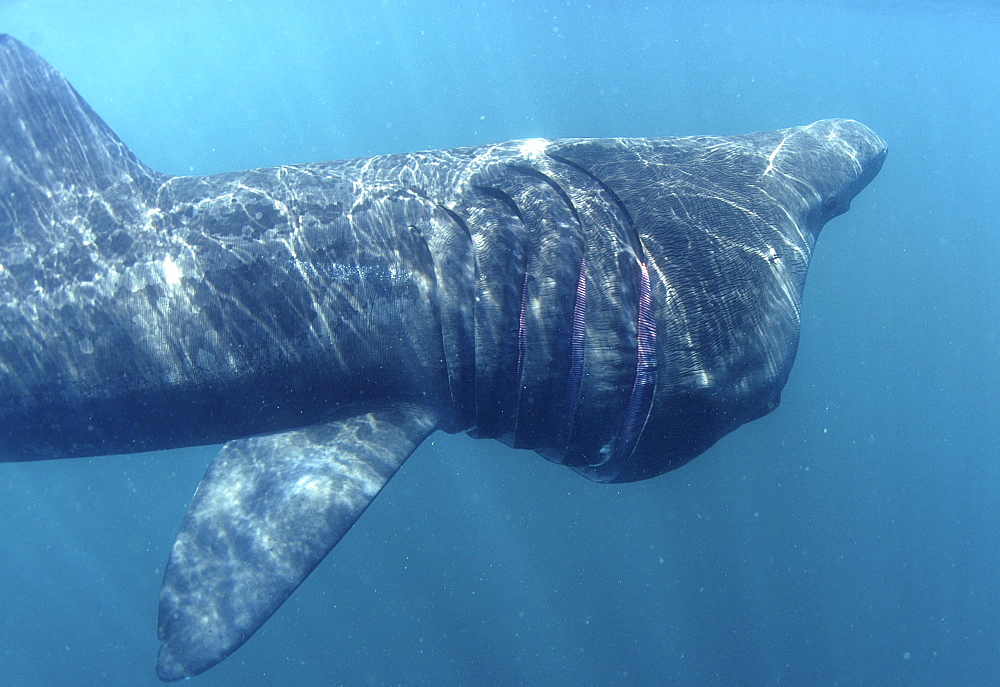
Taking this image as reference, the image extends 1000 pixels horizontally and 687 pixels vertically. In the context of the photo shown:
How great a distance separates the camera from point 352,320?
359cm

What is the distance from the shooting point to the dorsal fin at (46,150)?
387 cm

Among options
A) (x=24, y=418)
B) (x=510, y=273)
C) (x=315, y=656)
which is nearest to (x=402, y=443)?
(x=510, y=273)

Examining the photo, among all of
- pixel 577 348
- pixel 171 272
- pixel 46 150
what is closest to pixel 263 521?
pixel 171 272

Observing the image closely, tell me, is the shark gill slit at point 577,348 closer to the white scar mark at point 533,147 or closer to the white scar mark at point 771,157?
the white scar mark at point 533,147

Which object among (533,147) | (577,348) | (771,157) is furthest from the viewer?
(771,157)

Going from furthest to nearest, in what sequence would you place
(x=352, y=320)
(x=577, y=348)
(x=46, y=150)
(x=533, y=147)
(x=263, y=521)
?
(x=533, y=147), (x=46, y=150), (x=352, y=320), (x=577, y=348), (x=263, y=521)

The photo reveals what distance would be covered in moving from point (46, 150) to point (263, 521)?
3211 millimetres

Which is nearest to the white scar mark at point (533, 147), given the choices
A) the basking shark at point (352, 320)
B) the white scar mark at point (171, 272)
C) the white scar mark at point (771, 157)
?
the basking shark at point (352, 320)

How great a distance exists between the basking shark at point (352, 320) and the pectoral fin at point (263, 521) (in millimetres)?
19

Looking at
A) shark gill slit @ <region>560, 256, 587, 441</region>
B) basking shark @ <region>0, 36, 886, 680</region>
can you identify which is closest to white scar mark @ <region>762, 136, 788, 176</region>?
basking shark @ <region>0, 36, 886, 680</region>

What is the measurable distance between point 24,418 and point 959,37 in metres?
58.3

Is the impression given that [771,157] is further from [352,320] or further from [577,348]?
[352,320]

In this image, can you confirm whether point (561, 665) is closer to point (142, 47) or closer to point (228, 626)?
point (228, 626)

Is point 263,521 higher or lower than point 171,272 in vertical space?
lower
